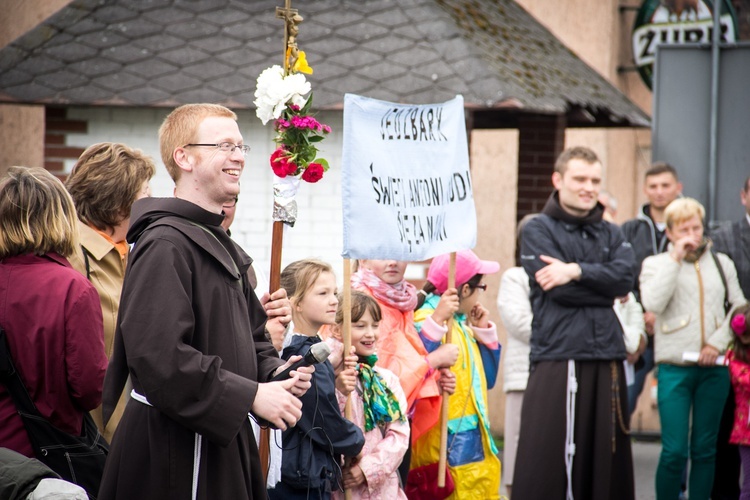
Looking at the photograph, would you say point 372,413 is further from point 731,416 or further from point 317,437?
point 731,416

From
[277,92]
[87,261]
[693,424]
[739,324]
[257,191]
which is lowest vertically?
[693,424]

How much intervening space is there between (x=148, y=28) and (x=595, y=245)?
12.2ft

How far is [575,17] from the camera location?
11.8 meters

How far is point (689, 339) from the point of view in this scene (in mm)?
7594

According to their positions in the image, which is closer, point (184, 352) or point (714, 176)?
point (184, 352)

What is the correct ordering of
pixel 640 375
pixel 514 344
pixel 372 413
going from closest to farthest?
pixel 372 413, pixel 514 344, pixel 640 375

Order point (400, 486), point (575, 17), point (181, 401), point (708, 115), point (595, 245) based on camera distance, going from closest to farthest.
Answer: point (181, 401), point (400, 486), point (595, 245), point (708, 115), point (575, 17)

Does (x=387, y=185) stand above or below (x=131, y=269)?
above

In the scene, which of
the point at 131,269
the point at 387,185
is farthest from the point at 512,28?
the point at 131,269

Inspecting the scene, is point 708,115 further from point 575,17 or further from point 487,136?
point 575,17

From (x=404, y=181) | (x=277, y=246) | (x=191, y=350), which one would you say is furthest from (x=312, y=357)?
(x=404, y=181)

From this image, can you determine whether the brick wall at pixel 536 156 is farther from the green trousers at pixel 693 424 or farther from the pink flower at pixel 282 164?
the pink flower at pixel 282 164

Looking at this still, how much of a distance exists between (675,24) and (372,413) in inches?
317

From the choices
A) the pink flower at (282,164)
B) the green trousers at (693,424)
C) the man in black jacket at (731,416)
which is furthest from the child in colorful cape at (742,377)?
the pink flower at (282,164)
